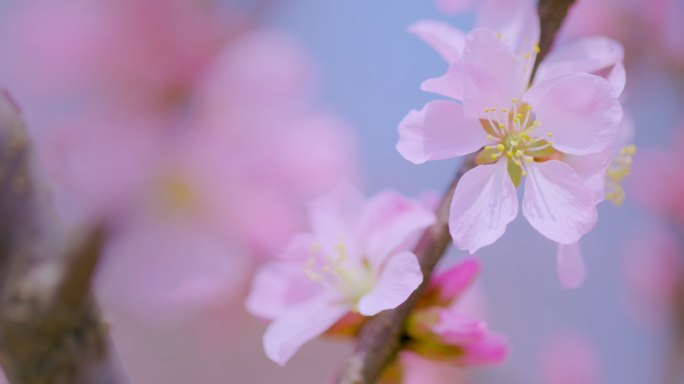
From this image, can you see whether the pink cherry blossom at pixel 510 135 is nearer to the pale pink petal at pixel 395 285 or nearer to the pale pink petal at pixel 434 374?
the pale pink petal at pixel 395 285

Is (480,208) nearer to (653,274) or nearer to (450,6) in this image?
(450,6)

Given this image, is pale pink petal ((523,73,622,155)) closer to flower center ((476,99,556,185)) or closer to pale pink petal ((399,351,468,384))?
flower center ((476,99,556,185))

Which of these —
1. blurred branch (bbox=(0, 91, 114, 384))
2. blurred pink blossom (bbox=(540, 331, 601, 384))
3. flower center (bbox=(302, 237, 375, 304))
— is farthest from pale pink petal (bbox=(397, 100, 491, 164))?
blurred pink blossom (bbox=(540, 331, 601, 384))

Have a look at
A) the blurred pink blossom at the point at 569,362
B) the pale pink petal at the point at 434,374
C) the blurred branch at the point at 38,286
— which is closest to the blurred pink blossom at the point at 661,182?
the blurred pink blossom at the point at 569,362

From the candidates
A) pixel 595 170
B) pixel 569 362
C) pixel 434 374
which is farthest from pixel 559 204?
pixel 569 362

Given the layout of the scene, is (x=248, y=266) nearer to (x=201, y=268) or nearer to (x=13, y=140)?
(x=201, y=268)

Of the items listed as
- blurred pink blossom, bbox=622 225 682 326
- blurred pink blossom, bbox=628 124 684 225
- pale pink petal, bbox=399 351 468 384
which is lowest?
pale pink petal, bbox=399 351 468 384
